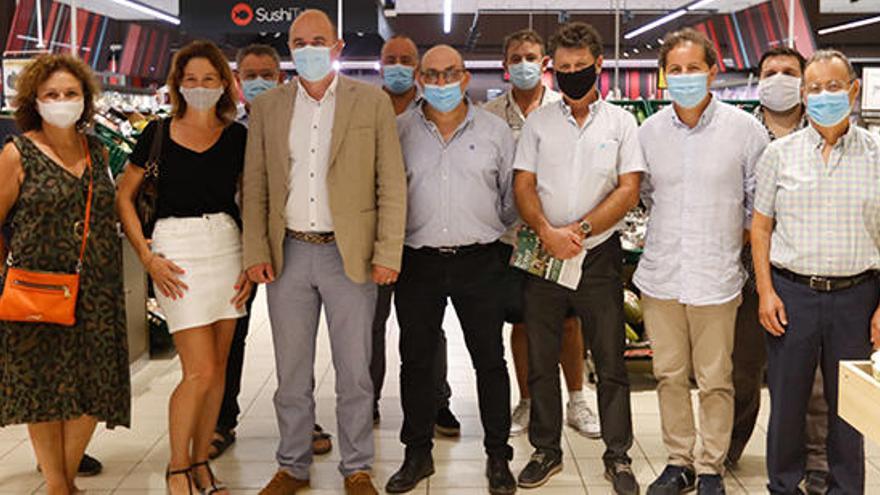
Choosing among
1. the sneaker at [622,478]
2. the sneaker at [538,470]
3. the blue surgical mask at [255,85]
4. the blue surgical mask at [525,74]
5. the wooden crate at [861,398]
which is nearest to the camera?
the wooden crate at [861,398]

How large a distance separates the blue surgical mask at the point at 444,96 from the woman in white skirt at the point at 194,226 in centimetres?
76

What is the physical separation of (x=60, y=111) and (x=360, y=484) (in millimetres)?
1808

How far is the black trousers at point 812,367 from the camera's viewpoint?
3.25m

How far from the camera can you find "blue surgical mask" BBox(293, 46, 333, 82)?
3543mm

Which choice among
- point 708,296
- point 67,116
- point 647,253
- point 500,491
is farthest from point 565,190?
point 67,116

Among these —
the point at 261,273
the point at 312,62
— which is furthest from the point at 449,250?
the point at 312,62

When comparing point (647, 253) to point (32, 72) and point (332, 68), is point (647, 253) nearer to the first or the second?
point (332, 68)

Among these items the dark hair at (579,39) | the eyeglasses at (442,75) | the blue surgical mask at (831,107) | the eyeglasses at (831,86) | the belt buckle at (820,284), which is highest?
the dark hair at (579,39)

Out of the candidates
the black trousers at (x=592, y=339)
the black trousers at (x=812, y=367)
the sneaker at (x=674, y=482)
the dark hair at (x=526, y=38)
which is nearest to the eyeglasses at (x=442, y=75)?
the dark hair at (x=526, y=38)

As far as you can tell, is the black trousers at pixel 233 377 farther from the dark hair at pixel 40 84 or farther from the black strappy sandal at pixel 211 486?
the dark hair at pixel 40 84

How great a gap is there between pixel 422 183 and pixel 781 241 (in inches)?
53.2

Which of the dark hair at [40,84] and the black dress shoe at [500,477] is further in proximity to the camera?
the black dress shoe at [500,477]

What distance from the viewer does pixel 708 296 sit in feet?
11.6

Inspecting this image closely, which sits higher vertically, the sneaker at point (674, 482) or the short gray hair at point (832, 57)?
the short gray hair at point (832, 57)
